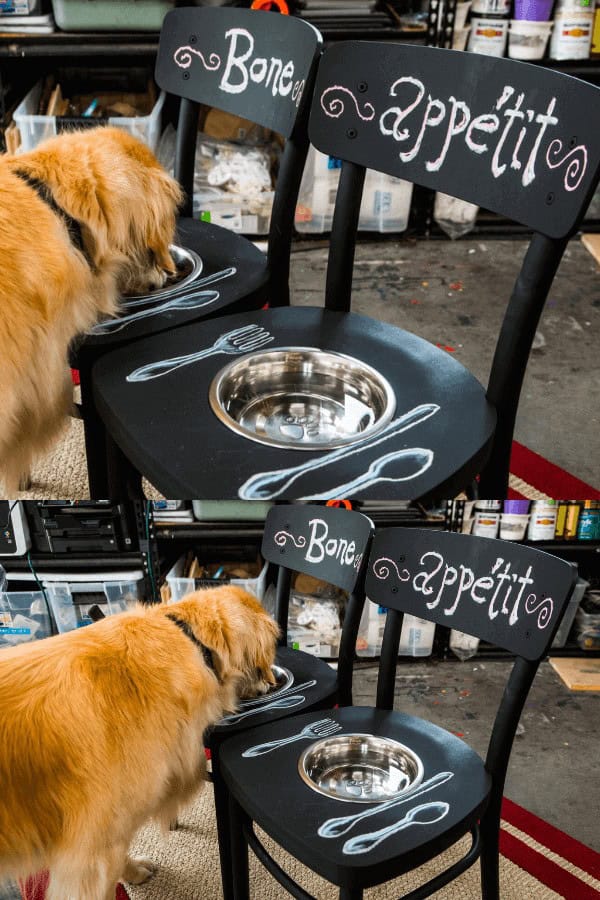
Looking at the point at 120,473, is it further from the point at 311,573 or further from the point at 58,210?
the point at 311,573

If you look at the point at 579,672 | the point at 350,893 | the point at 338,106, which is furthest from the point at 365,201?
the point at 350,893

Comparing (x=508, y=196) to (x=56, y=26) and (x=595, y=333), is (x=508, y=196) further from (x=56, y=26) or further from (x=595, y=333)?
(x=56, y=26)

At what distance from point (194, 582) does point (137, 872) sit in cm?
48

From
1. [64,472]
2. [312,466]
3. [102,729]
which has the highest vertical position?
[312,466]

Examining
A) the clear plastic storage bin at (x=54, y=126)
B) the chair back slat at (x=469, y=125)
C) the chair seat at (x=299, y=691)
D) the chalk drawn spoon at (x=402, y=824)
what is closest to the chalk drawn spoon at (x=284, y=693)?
the chair seat at (x=299, y=691)

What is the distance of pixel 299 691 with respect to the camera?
141 centimetres

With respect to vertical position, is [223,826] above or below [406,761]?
below

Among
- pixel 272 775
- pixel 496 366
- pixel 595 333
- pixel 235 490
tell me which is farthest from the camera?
pixel 595 333

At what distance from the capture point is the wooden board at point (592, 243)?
9.08ft

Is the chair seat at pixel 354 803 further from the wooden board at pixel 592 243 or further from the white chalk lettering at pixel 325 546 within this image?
the wooden board at pixel 592 243

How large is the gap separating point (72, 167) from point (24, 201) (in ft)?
0.25

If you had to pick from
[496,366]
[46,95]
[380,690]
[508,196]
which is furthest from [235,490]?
[46,95]

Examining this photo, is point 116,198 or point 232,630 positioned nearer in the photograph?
point 116,198

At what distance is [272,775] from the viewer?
1.17m
